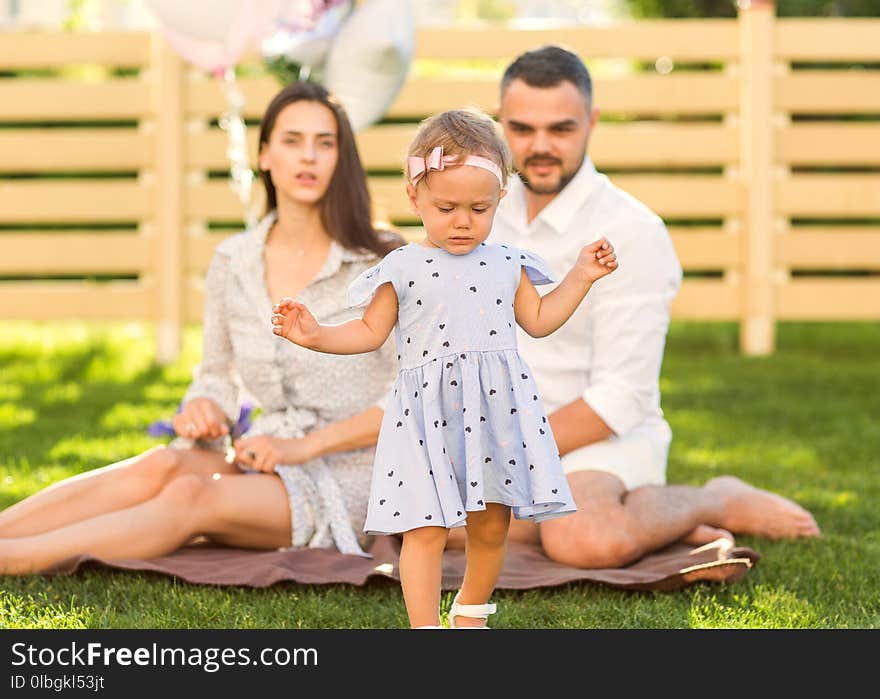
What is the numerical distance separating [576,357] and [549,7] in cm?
2188

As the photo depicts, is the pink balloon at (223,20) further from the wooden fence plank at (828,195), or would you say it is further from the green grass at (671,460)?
the wooden fence plank at (828,195)

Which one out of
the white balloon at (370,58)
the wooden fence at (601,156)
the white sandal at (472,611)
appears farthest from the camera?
the wooden fence at (601,156)

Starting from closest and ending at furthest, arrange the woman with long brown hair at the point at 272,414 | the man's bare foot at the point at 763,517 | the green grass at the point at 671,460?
the green grass at the point at 671,460
the woman with long brown hair at the point at 272,414
the man's bare foot at the point at 763,517

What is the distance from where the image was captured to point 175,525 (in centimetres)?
299

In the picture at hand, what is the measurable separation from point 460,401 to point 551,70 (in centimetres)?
128

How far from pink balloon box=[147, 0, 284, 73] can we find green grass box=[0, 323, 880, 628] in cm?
130

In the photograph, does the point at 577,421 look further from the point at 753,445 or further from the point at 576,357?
the point at 753,445

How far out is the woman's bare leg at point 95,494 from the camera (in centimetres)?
299

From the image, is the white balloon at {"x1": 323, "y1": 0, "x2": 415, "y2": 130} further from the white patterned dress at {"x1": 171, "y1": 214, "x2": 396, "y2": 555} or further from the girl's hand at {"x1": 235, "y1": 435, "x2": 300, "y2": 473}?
the girl's hand at {"x1": 235, "y1": 435, "x2": 300, "y2": 473}

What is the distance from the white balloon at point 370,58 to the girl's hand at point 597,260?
6.14ft

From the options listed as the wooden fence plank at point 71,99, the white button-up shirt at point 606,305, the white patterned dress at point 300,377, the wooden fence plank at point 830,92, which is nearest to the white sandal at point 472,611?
the white patterned dress at point 300,377

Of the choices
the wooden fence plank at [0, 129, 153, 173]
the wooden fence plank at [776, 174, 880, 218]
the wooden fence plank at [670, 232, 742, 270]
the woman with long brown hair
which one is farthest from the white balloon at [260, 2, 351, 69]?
the wooden fence plank at [776, 174, 880, 218]

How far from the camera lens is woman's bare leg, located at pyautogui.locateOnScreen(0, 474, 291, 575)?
114 inches
